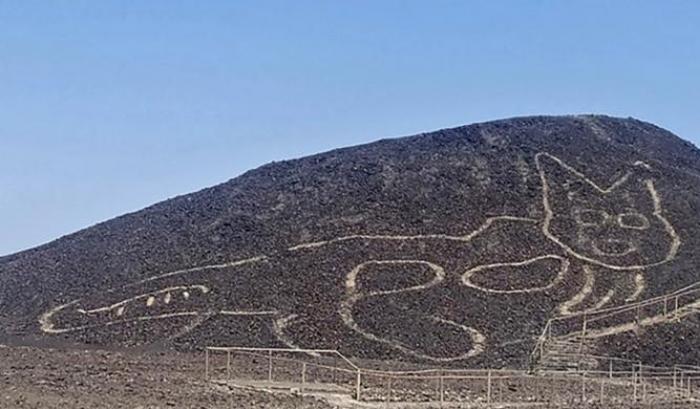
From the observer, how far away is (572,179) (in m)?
51.4

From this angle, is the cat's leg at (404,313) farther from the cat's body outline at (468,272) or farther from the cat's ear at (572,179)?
the cat's ear at (572,179)

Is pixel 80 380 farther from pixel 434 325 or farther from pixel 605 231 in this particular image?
pixel 605 231

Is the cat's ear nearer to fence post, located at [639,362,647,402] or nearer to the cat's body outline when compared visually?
the cat's body outline

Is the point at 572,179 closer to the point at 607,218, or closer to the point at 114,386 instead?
the point at 607,218

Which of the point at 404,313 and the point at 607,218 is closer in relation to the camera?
the point at 404,313

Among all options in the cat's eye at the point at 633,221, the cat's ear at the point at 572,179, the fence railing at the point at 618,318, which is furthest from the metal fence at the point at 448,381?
the cat's ear at the point at 572,179

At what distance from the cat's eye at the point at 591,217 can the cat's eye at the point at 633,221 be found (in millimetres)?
651

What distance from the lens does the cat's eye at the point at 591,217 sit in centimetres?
4762

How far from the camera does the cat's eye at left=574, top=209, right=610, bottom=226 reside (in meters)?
47.6

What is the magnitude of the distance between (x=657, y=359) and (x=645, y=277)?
7.11 meters

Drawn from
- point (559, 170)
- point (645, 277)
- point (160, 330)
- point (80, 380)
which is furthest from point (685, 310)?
point (80, 380)

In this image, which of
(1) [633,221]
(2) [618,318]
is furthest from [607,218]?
(2) [618,318]

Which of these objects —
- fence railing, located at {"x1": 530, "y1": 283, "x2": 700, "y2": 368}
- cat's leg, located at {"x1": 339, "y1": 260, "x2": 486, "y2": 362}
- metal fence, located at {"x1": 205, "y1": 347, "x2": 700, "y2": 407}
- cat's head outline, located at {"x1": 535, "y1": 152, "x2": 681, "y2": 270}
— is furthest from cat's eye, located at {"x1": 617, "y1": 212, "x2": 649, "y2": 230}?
metal fence, located at {"x1": 205, "y1": 347, "x2": 700, "y2": 407}

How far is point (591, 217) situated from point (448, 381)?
17.9 metres
